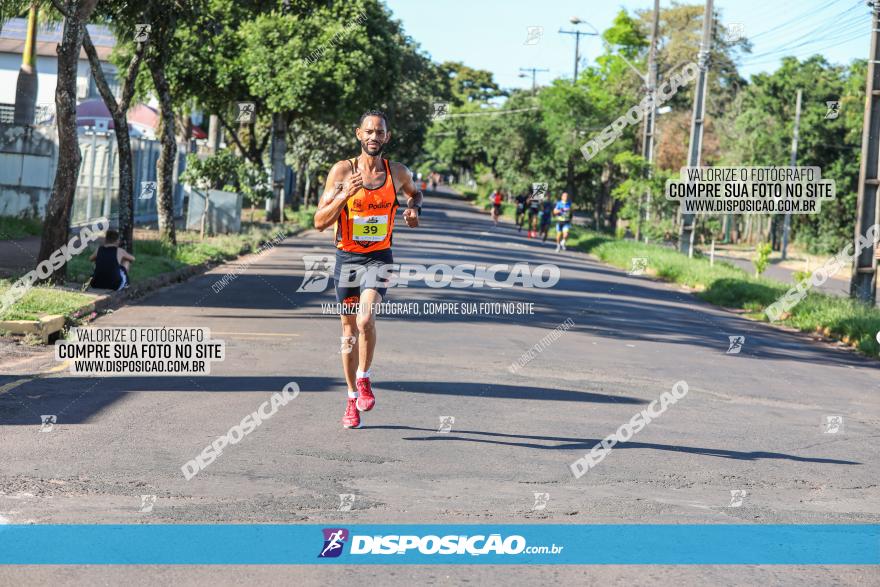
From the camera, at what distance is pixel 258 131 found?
5134 cm

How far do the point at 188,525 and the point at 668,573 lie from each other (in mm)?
2312

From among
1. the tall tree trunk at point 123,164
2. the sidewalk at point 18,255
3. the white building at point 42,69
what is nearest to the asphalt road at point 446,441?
the sidewalk at point 18,255

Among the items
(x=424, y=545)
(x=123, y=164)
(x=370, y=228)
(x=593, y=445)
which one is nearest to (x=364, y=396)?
(x=370, y=228)

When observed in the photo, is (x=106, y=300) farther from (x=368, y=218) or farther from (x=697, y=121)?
(x=697, y=121)

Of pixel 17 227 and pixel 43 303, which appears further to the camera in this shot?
pixel 17 227

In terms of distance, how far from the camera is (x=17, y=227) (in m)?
24.8

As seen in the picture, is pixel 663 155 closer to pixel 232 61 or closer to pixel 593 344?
pixel 232 61

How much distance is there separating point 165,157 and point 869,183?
13615 millimetres

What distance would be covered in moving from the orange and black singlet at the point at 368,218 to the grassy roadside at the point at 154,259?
18.2 ft

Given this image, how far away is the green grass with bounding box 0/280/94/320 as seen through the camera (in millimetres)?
13086

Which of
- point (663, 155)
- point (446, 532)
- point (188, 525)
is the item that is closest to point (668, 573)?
point (446, 532)

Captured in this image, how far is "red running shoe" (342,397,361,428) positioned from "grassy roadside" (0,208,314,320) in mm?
5407

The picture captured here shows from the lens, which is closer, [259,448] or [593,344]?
[259,448]

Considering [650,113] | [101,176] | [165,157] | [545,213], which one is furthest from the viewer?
[545,213]
